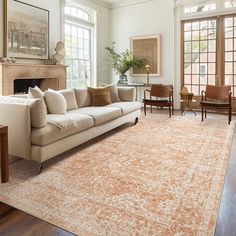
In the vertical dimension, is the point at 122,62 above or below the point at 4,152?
above

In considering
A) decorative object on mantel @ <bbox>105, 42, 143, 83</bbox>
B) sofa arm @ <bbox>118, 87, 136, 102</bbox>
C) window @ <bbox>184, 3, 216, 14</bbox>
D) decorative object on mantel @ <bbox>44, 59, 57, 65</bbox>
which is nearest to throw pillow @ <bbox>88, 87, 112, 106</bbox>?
sofa arm @ <bbox>118, 87, 136, 102</bbox>

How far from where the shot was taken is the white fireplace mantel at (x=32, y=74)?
4387 millimetres

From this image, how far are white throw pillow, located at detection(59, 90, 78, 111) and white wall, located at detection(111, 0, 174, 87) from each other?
3519mm

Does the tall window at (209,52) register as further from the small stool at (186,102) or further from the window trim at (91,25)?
the window trim at (91,25)

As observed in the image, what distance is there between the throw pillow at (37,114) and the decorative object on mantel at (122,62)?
456 cm

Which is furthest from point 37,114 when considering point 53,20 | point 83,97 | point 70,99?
point 53,20

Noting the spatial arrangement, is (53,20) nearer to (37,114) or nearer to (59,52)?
(59,52)

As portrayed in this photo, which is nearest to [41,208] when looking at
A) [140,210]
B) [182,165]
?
[140,210]

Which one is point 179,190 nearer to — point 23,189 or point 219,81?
point 23,189

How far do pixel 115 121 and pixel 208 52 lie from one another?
364 cm

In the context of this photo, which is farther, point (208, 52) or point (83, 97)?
point (208, 52)

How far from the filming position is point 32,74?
4945mm

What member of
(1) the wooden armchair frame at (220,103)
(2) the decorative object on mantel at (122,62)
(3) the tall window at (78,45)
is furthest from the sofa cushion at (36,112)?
(2) the decorative object on mantel at (122,62)

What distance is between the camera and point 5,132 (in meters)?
2.30
